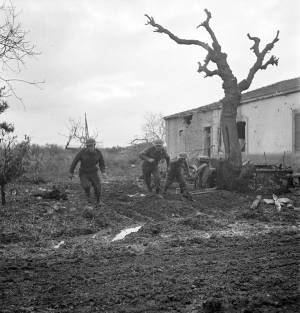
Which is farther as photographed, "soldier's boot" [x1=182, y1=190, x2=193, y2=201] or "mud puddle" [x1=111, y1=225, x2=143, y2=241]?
"soldier's boot" [x1=182, y1=190, x2=193, y2=201]

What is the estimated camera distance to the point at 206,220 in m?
9.59

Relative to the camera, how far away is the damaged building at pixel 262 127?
18.4 metres

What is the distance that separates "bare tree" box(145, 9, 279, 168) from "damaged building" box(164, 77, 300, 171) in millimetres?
2163

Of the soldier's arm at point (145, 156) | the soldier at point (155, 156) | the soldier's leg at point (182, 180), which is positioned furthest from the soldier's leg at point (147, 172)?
the soldier's leg at point (182, 180)

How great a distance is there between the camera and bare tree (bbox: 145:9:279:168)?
54.1ft

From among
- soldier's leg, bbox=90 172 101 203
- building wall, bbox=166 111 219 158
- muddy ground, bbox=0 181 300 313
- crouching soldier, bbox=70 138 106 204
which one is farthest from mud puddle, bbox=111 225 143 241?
building wall, bbox=166 111 219 158

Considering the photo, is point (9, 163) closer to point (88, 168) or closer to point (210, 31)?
point (88, 168)

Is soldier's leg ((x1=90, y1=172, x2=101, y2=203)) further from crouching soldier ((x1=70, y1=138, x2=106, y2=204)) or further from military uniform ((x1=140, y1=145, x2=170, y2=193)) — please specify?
military uniform ((x1=140, y1=145, x2=170, y2=193))

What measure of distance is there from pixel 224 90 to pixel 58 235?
1032 centimetres

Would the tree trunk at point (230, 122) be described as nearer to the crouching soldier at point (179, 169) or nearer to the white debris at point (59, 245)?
the crouching soldier at point (179, 169)

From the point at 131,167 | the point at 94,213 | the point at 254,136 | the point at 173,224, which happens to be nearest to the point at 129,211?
the point at 94,213

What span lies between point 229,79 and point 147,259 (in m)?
11.6

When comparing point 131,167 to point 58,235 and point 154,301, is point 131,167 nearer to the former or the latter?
point 58,235

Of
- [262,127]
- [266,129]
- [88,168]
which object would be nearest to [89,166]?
[88,168]
